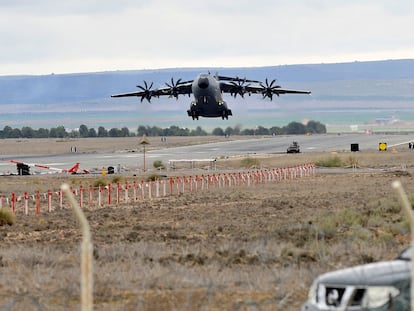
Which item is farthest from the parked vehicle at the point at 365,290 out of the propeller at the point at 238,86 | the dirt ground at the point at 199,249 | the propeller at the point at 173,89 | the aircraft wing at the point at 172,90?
the propeller at the point at 173,89

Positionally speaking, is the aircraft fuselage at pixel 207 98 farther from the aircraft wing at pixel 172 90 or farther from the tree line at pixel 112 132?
the tree line at pixel 112 132

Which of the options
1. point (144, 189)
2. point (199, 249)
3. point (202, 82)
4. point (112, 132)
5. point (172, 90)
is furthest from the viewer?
point (112, 132)

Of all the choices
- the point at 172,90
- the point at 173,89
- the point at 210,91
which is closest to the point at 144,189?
the point at 210,91

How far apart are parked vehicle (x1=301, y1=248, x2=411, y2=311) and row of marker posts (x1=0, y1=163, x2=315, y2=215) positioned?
26.1m

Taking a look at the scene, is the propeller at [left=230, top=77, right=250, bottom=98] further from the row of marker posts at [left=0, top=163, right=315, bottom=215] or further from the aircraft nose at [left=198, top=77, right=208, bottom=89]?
the row of marker posts at [left=0, top=163, right=315, bottom=215]

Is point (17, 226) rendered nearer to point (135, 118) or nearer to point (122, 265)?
point (122, 265)

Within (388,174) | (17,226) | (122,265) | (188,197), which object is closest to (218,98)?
(388,174)

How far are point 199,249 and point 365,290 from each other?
1108 centimetres

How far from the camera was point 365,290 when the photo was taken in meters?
12.3

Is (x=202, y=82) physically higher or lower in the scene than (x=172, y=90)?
higher

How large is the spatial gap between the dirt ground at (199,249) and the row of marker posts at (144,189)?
73.4 inches

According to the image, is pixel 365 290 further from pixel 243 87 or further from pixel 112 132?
pixel 112 132

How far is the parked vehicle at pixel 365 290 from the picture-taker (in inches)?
480

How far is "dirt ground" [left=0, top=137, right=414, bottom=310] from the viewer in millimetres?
16422
